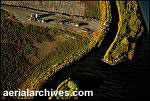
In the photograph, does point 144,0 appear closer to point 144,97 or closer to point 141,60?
point 141,60

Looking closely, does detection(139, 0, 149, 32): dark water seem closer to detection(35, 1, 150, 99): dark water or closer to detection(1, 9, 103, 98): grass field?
detection(35, 1, 150, 99): dark water

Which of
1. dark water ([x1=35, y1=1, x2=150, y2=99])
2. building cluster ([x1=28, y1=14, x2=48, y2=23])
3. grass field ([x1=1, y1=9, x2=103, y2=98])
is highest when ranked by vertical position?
building cluster ([x1=28, y1=14, x2=48, y2=23])

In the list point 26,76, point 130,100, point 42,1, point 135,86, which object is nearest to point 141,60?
point 135,86

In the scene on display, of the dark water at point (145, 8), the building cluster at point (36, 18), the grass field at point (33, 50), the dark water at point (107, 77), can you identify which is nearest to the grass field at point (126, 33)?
the dark water at point (107, 77)

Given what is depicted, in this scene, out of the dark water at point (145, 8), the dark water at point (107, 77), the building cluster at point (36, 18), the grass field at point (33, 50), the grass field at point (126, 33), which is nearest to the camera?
the dark water at point (107, 77)

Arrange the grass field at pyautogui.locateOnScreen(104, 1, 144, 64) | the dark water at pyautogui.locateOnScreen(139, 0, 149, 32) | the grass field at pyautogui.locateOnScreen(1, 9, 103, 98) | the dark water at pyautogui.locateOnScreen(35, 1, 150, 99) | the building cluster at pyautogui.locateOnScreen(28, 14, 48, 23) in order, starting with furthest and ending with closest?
the dark water at pyautogui.locateOnScreen(139, 0, 149, 32) < the building cluster at pyautogui.locateOnScreen(28, 14, 48, 23) < the grass field at pyautogui.locateOnScreen(104, 1, 144, 64) < the grass field at pyautogui.locateOnScreen(1, 9, 103, 98) < the dark water at pyautogui.locateOnScreen(35, 1, 150, 99)

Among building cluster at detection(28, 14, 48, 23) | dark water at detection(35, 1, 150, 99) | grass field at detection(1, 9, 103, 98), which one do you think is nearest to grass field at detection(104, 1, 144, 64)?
dark water at detection(35, 1, 150, 99)

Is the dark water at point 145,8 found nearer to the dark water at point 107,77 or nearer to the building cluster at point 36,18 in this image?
the dark water at point 107,77

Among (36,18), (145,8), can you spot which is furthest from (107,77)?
(145,8)

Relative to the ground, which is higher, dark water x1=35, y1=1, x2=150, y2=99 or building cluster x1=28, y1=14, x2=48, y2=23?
building cluster x1=28, y1=14, x2=48, y2=23
